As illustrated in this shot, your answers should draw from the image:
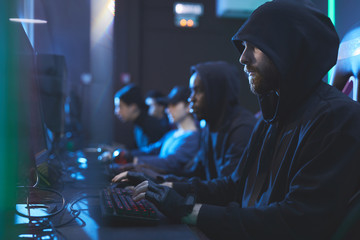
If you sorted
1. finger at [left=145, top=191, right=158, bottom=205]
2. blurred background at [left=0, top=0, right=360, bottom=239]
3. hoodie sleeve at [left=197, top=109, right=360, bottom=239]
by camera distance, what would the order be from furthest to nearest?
1. blurred background at [left=0, top=0, right=360, bottom=239]
2. finger at [left=145, top=191, right=158, bottom=205]
3. hoodie sleeve at [left=197, top=109, right=360, bottom=239]

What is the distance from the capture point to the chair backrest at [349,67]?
121cm

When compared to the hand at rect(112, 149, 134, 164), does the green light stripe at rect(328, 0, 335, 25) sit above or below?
above

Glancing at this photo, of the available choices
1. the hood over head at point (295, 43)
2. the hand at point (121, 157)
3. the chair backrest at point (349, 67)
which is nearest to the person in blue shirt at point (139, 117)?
the hand at point (121, 157)

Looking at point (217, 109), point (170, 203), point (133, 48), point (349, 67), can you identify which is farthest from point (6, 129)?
point (133, 48)

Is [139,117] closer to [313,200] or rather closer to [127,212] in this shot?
[127,212]

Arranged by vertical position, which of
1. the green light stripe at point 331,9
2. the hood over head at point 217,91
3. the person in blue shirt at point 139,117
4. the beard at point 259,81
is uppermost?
the green light stripe at point 331,9

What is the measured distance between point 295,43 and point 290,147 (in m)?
0.31

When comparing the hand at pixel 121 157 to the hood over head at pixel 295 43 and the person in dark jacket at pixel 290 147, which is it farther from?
the hood over head at pixel 295 43

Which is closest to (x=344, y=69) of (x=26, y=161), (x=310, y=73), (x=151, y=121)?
(x=310, y=73)

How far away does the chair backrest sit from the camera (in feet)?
3.95

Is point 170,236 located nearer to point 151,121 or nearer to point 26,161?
point 26,161

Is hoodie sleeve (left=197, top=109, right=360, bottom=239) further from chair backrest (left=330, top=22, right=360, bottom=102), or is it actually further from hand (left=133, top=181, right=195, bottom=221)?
chair backrest (left=330, top=22, right=360, bottom=102)

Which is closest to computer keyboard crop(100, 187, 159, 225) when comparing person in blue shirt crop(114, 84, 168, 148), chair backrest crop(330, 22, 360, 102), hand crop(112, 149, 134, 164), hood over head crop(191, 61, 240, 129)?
chair backrest crop(330, 22, 360, 102)

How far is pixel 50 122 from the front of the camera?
1983 millimetres
